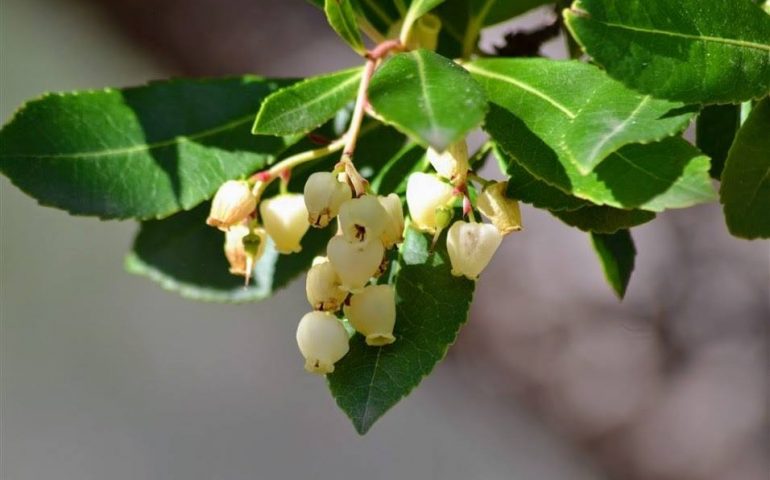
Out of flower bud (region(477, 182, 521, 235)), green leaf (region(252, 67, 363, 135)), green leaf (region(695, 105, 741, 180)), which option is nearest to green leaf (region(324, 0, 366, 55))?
green leaf (region(252, 67, 363, 135))

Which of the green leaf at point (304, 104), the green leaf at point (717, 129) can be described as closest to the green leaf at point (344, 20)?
the green leaf at point (304, 104)

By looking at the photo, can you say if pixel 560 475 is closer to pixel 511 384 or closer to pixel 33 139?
pixel 511 384

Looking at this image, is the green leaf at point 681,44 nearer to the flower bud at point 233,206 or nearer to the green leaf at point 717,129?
the green leaf at point 717,129

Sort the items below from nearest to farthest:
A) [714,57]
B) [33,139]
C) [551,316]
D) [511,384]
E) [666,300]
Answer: [714,57] < [33,139] < [666,300] < [551,316] < [511,384]

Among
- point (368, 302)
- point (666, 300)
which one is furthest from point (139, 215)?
point (666, 300)

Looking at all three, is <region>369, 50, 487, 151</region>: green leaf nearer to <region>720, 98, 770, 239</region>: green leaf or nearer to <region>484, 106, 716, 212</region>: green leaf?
<region>484, 106, 716, 212</region>: green leaf

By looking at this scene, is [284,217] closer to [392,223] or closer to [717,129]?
[392,223]
